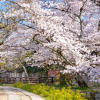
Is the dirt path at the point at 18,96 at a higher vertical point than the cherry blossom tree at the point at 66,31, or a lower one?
lower

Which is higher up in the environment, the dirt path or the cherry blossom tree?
the cherry blossom tree

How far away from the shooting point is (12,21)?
444 inches

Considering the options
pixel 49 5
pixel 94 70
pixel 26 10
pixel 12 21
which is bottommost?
pixel 94 70

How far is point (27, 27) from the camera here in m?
15.6

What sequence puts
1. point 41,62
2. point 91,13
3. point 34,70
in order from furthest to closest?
1. point 34,70
2. point 41,62
3. point 91,13

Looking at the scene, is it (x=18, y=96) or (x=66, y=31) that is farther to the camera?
(x=66, y=31)

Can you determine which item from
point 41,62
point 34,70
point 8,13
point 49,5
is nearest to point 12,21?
point 8,13

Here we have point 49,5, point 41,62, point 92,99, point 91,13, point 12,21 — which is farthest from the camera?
point 41,62

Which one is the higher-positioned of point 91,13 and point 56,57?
point 91,13

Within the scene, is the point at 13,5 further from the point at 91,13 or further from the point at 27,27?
the point at 91,13

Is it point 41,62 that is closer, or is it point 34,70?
point 41,62

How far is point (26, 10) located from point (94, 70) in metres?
5.58

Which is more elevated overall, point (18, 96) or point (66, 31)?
point (66, 31)

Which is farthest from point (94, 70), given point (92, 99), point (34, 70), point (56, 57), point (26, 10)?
point (34, 70)
